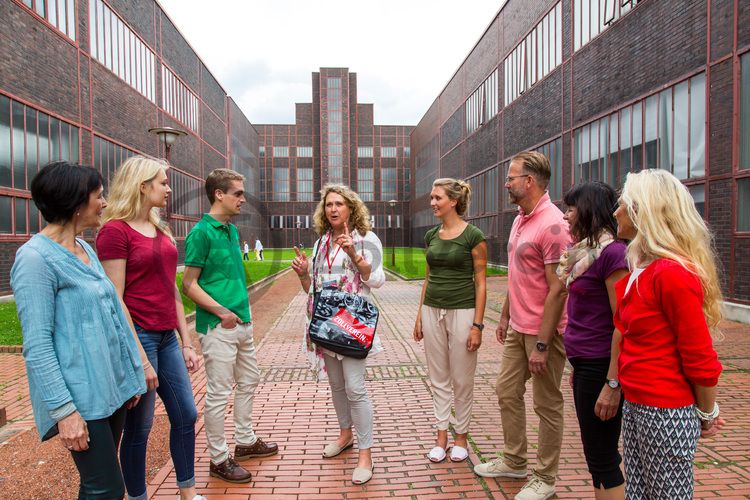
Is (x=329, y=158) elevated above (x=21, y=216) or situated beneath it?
elevated above

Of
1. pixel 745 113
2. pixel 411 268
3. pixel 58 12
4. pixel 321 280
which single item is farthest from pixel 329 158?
pixel 321 280

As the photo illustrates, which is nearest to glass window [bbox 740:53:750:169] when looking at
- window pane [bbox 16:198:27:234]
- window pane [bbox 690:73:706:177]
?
window pane [bbox 690:73:706:177]

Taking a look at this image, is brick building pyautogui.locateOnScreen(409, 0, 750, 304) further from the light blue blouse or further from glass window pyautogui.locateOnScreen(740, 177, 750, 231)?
the light blue blouse

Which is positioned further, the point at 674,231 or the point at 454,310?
the point at 454,310

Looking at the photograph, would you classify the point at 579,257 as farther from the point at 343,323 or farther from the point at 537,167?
the point at 343,323

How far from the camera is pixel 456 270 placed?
12.4ft

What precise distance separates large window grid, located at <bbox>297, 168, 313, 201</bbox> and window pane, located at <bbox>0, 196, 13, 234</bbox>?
59.0 metres

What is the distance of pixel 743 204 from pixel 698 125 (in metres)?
2.32

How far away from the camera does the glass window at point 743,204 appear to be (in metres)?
10.6

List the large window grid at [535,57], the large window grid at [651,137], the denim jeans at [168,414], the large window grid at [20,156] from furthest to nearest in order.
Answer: the large window grid at [535,57] < the large window grid at [20,156] < the large window grid at [651,137] < the denim jeans at [168,414]

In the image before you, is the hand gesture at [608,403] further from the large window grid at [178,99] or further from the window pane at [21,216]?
the large window grid at [178,99]

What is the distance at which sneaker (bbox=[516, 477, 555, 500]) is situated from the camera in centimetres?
312

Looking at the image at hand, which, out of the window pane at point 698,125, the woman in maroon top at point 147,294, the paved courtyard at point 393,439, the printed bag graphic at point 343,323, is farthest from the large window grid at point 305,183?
the woman in maroon top at point 147,294

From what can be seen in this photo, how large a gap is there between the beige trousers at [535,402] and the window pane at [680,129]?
11.2 metres
